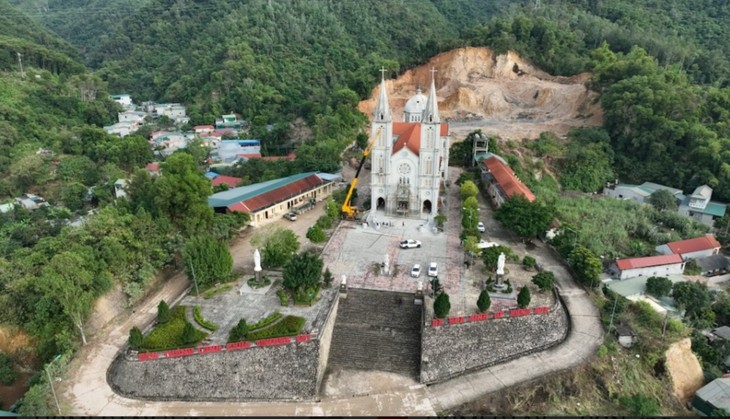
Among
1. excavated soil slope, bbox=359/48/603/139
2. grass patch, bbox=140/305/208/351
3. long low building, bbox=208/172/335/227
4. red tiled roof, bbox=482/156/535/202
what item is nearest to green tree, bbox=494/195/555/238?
red tiled roof, bbox=482/156/535/202

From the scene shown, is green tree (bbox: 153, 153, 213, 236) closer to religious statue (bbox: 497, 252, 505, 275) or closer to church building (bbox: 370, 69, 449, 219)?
church building (bbox: 370, 69, 449, 219)

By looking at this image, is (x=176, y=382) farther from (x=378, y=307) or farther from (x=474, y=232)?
(x=474, y=232)

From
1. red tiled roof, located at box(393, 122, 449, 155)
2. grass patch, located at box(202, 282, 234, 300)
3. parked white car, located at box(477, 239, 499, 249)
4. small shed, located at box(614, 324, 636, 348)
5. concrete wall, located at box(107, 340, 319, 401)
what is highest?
red tiled roof, located at box(393, 122, 449, 155)

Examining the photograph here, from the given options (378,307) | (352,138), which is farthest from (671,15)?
(378,307)

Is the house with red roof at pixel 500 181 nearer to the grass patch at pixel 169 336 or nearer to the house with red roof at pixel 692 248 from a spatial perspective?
the house with red roof at pixel 692 248

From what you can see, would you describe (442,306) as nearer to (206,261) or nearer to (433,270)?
(433,270)

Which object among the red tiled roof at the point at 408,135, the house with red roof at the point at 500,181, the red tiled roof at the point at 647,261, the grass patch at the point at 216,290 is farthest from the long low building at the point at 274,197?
the red tiled roof at the point at 647,261
